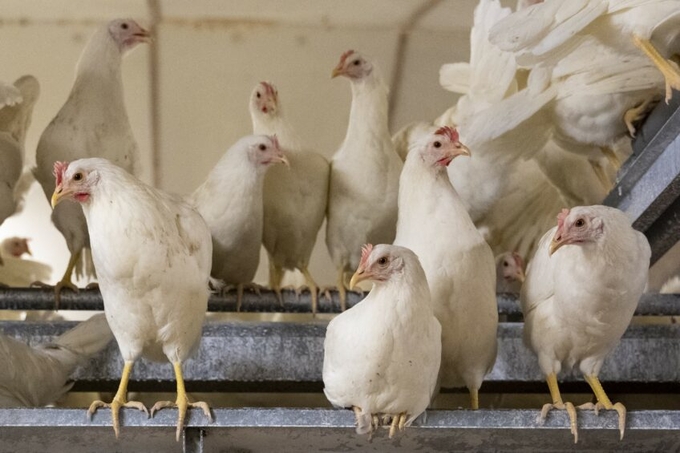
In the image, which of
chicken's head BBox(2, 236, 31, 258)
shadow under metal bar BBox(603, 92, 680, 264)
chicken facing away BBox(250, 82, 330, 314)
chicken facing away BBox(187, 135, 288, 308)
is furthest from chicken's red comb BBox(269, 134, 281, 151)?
chicken's head BBox(2, 236, 31, 258)

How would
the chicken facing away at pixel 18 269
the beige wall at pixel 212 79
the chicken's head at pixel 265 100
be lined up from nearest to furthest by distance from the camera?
the chicken's head at pixel 265 100, the chicken facing away at pixel 18 269, the beige wall at pixel 212 79

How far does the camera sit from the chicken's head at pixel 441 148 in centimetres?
303

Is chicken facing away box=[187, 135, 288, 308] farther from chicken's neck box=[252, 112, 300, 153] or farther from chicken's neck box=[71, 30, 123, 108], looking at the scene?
chicken's neck box=[71, 30, 123, 108]

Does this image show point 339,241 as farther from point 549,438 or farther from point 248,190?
point 549,438


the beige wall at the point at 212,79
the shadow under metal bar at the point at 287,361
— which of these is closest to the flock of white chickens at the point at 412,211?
the shadow under metal bar at the point at 287,361

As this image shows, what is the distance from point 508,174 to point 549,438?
3.91 ft

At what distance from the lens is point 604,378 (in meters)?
3.37

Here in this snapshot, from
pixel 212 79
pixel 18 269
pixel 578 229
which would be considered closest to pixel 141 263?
pixel 578 229

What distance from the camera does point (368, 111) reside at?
3668 millimetres

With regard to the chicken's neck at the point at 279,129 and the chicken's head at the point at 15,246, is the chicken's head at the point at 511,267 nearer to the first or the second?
the chicken's neck at the point at 279,129

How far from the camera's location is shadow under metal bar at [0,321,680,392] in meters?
3.31

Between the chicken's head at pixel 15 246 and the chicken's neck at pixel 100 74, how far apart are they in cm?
106

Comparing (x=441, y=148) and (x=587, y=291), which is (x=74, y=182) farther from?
(x=587, y=291)

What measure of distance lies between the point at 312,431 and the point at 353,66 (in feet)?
4.79
